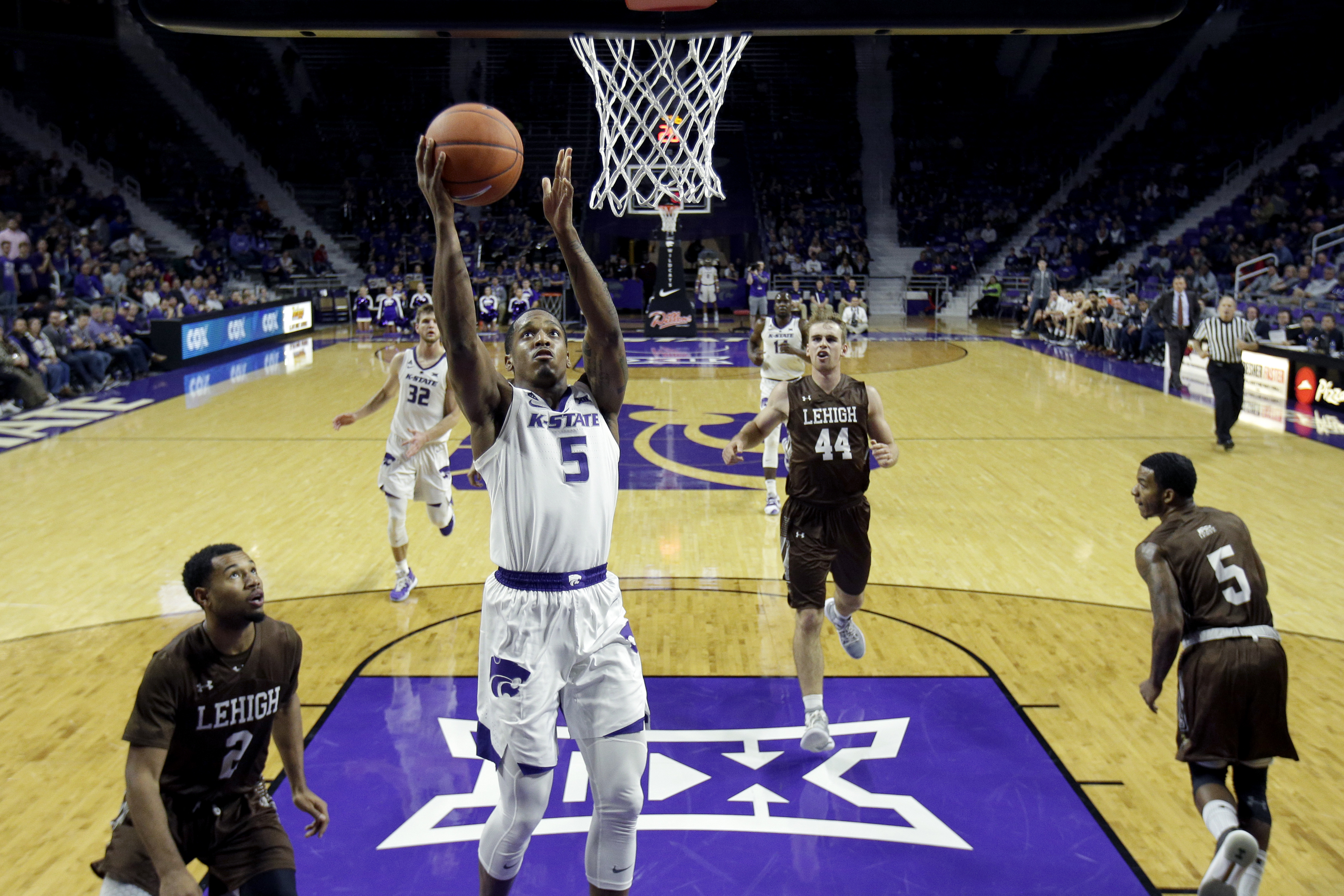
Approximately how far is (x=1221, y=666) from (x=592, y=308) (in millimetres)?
2474

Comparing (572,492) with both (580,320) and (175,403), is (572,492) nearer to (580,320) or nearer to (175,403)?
(175,403)

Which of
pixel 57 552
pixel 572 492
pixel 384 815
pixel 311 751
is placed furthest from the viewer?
pixel 57 552

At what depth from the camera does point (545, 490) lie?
11.6 feet

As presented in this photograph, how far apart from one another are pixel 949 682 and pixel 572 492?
3101mm

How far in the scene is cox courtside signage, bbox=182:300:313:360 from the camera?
1936 cm

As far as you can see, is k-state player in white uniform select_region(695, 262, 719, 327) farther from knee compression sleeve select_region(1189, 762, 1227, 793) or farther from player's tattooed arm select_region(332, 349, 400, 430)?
knee compression sleeve select_region(1189, 762, 1227, 793)

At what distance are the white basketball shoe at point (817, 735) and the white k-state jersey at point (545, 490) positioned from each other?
A: 1840 mm

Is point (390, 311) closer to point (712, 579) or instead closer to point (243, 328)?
point (243, 328)

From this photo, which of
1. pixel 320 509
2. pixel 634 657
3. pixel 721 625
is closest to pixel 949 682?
pixel 721 625

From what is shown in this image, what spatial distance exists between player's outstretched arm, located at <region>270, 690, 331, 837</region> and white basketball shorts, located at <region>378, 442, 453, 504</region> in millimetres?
3923

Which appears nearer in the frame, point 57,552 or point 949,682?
point 949,682

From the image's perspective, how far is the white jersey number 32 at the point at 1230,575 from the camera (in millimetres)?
3748

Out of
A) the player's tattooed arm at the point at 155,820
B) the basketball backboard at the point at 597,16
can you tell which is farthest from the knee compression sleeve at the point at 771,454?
the player's tattooed arm at the point at 155,820

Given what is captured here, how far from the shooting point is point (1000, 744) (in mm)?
5105
